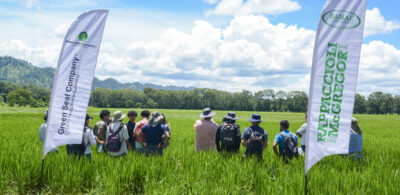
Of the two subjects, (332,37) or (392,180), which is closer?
(332,37)

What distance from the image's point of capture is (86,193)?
17.2 feet

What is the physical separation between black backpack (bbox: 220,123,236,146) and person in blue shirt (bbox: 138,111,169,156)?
145 centimetres

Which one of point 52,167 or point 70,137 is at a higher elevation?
point 70,137

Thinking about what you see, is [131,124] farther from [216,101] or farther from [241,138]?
[216,101]

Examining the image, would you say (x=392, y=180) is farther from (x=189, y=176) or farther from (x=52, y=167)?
(x=52, y=167)

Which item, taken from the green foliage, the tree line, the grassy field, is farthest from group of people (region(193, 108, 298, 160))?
the green foliage

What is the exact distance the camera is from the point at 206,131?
749 centimetres

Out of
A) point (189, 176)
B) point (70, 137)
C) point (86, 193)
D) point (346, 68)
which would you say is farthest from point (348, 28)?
point (86, 193)

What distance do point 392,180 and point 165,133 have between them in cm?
491

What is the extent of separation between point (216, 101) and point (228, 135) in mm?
112132

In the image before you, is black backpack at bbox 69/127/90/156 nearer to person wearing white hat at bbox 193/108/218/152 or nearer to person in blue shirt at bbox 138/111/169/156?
person in blue shirt at bbox 138/111/169/156

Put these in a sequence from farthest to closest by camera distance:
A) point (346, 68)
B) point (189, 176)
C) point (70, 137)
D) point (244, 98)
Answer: point (244, 98) < point (189, 176) < point (70, 137) < point (346, 68)

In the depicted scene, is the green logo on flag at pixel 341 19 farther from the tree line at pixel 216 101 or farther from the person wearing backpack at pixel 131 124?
the tree line at pixel 216 101

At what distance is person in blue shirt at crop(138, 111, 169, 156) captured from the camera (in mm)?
6676
